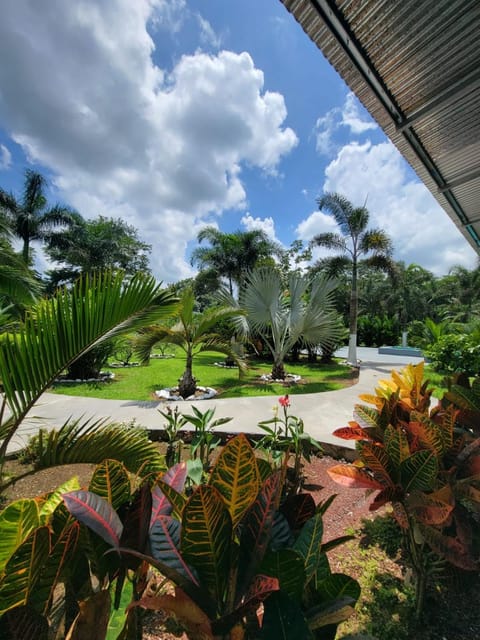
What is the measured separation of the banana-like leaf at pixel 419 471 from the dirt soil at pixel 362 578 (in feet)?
0.99

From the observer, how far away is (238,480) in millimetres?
681

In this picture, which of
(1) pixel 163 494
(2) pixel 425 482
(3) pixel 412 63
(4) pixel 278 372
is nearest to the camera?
(1) pixel 163 494

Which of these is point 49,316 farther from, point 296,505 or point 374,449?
point 374,449

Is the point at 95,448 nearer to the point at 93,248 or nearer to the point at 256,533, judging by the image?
the point at 256,533

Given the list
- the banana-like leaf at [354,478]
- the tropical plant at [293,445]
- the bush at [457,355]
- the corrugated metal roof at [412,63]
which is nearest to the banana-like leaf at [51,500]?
the banana-like leaf at [354,478]

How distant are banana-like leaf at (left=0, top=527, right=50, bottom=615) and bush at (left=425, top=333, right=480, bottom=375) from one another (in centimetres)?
841

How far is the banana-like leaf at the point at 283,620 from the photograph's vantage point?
471 mm

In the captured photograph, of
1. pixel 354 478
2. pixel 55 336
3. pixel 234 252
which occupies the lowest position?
pixel 354 478

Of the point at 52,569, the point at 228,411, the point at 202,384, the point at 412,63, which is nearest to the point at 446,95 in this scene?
the point at 412,63

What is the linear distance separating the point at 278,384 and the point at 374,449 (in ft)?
22.8

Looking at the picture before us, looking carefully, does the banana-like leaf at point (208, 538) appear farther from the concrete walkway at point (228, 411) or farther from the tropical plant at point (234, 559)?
the concrete walkway at point (228, 411)

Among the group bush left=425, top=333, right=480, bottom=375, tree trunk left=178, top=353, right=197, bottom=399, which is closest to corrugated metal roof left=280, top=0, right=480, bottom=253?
tree trunk left=178, top=353, right=197, bottom=399

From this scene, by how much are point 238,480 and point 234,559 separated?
150 mm

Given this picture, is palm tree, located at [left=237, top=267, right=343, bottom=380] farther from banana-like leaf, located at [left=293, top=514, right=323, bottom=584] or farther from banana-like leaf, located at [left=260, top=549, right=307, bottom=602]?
banana-like leaf, located at [left=260, top=549, right=307, bottom=602]
